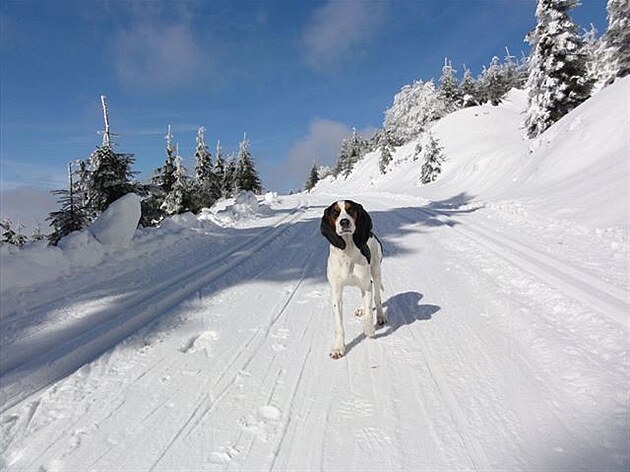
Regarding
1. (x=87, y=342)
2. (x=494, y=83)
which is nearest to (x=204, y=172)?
(x=87, y=342)

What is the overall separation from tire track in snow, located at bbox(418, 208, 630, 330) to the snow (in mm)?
32

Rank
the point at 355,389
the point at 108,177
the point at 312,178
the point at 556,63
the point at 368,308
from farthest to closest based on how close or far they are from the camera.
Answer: the point at 312,178, the point at 556,63, the point at 108,177, the point at 368,308, the point at 355,389

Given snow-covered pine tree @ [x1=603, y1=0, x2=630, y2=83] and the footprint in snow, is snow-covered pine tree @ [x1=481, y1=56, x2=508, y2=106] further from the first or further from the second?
the footprint in snow

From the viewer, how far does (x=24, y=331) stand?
4445 mm

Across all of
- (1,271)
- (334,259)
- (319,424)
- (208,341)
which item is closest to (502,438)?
(319,424)

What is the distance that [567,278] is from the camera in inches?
198

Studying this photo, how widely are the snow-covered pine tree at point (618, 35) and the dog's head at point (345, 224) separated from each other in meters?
29.2

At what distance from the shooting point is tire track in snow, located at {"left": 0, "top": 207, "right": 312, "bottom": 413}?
3.29 meters

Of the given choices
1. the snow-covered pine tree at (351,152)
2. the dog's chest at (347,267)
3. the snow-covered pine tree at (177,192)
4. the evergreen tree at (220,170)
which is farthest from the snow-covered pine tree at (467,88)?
the dog's chest at (347,267)

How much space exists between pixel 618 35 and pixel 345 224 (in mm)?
30040

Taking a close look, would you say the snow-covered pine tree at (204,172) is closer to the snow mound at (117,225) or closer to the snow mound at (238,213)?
the snow mound at (238,213)

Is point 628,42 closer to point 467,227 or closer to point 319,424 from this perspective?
point 467,227

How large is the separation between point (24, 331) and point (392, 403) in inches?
166

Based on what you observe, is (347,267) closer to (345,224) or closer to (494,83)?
(345,224)
